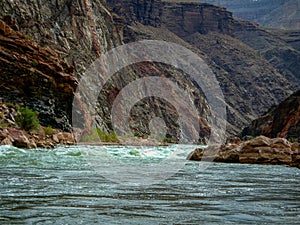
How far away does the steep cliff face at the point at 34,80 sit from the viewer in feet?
179

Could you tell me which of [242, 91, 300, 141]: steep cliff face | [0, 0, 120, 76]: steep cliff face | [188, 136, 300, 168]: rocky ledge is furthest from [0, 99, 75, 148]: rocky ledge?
[242, 91, 300, 141]: steep cliff face

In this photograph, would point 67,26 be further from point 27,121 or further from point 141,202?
point 141,202

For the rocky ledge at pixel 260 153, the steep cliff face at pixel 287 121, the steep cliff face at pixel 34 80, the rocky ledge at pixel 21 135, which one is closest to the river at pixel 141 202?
the rocky ledge at pixel 260 153

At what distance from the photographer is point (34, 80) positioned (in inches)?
2229

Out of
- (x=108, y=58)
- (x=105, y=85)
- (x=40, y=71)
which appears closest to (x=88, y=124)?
(x=40, y=71)

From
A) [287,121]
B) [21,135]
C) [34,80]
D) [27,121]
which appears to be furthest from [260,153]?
[287,121]

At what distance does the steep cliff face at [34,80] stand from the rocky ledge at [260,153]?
30.5 m

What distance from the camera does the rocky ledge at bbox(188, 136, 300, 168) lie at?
28.4 meters

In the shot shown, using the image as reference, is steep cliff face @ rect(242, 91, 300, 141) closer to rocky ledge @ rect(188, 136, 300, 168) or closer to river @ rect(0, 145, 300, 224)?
rocky ledge @ rect(188, 136, 300, 168)

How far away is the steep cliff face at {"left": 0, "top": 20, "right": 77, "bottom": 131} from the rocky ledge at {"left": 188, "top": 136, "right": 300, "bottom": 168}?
100 ft

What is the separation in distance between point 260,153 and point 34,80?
35535mm

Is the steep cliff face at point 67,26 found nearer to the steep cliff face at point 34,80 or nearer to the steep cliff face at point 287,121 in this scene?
the steep cliff face at point 34,80

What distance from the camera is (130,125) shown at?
119938 millimetres

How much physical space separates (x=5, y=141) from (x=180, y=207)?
80.0 feet
